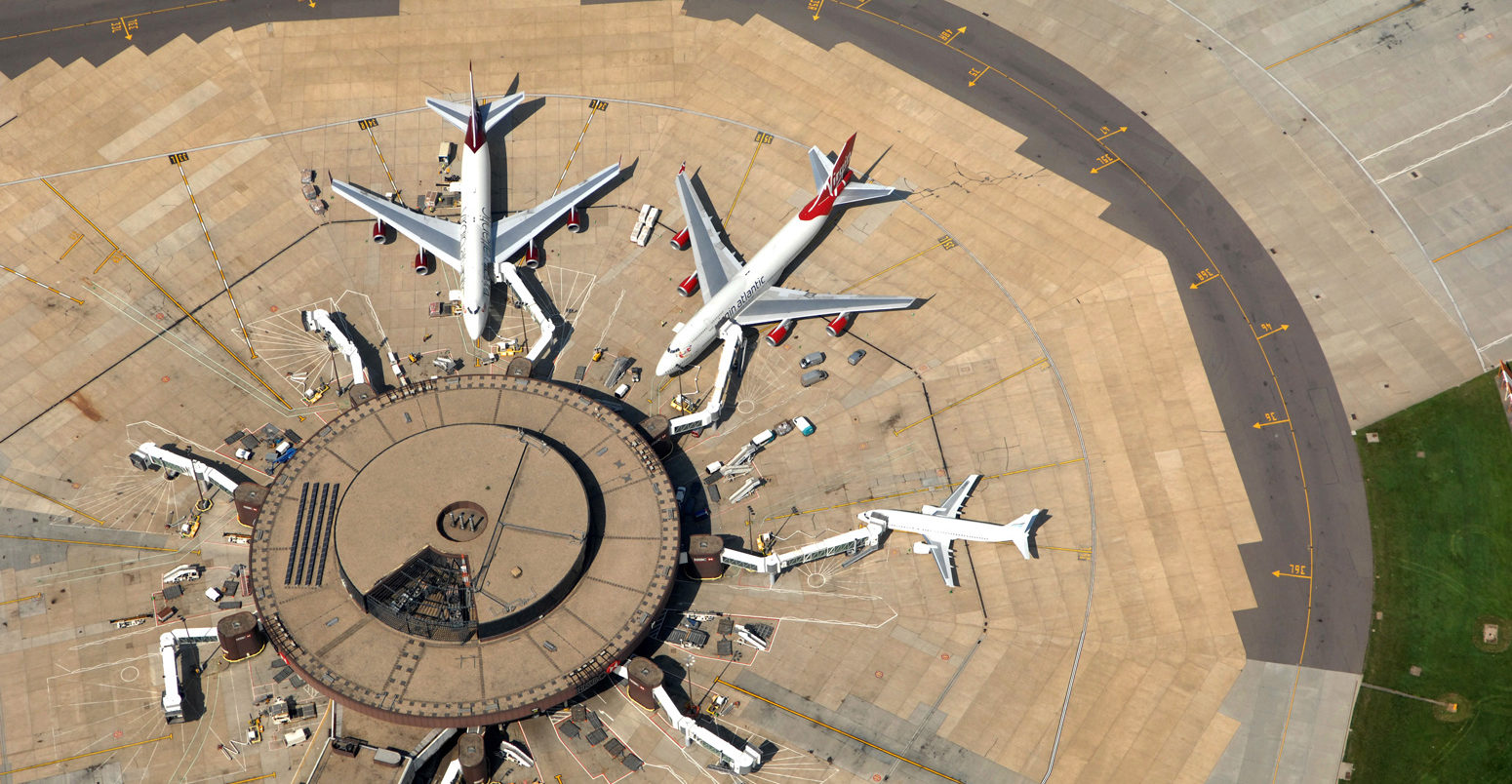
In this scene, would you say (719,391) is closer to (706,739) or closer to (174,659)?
(706,739)

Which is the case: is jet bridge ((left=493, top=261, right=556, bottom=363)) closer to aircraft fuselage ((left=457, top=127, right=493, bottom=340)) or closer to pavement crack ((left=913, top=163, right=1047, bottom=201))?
aircraft fuselage ((left=457, top=127, right=493, bottom=340))

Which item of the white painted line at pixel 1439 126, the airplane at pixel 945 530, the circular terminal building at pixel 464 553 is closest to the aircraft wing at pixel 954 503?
the airplane at pixel 945 530

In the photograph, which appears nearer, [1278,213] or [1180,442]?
[1180,442]

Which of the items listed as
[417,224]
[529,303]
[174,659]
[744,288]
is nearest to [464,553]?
[174,659]

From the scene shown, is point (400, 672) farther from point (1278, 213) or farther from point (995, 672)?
point (1278, 213)

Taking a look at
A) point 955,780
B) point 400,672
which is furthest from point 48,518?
point 955,780

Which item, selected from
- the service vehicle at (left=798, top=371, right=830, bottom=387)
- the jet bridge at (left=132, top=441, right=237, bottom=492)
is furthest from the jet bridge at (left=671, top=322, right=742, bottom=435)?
the jet bridge at (left=132, top=441, right=237, bottom=492)
